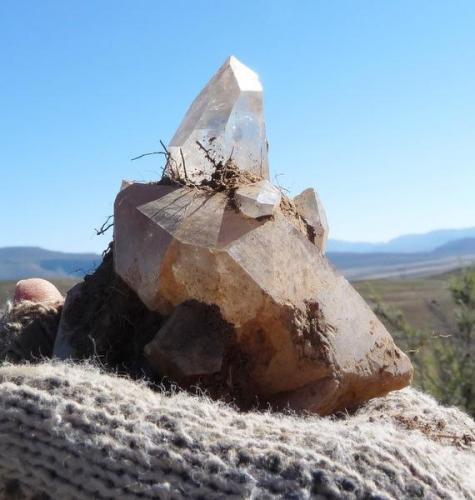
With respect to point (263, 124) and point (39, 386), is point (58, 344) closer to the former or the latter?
point (39, 386)

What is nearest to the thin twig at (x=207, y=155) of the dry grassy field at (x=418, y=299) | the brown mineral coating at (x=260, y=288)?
the brown mineral coating at (x=260, y=288)

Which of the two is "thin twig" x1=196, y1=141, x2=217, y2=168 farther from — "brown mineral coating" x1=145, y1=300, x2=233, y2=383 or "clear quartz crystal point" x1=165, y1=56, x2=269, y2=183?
"brown mineral coating" x1=145, y1=300, x2=233, y2=383

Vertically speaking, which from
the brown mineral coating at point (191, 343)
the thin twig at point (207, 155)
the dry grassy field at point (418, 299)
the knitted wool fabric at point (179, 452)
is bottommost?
the dry grassy field at point (418, 299)

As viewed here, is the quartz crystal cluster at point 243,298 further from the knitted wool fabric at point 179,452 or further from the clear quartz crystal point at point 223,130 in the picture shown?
the knitted wool fabric at point 179,452

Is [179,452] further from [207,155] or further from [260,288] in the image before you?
[207,155]

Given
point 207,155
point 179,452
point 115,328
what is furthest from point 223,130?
point 179,452

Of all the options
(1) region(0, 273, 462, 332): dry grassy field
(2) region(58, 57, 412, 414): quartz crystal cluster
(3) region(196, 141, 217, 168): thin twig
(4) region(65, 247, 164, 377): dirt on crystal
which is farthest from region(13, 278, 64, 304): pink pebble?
(3) region(196, 141, 217, 168): thin twig
